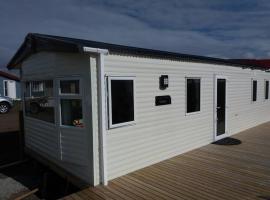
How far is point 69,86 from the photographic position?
470 cm

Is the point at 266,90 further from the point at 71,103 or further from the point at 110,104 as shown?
the point at 71,103

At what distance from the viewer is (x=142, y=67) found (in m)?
5.05

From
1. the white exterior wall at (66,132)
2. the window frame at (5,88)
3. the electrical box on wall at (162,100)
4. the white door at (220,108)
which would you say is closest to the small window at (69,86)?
the white exterior wall at (66,132)

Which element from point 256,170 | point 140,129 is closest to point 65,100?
point 140,129

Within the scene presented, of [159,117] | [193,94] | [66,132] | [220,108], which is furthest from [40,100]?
[220,108]

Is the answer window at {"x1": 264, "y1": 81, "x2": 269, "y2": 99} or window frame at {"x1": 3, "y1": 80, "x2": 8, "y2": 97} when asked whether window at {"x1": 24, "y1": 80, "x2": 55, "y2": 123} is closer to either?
window at {"x1": 264, "y1": 81, "x2": 269, "y2": 99}

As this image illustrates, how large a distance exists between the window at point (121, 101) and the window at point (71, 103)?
568 millimetres

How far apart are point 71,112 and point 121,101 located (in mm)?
1001

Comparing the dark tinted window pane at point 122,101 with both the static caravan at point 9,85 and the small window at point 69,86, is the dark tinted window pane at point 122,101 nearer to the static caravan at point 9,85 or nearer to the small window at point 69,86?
the small window at point 69,86

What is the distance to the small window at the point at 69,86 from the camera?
451 cm

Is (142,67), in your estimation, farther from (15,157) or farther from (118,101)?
(15,157)

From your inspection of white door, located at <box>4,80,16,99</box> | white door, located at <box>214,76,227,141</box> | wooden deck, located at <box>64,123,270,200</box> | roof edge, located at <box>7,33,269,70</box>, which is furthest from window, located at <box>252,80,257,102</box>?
white door, located at <box>4,80,16,99</box>

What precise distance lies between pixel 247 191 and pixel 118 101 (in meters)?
2.69

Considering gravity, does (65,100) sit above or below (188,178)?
above
